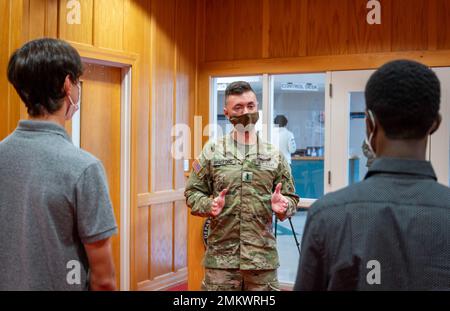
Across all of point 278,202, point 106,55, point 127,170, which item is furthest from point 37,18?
point 278,202

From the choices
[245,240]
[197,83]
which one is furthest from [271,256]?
[197,83]

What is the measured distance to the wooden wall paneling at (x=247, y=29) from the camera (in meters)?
4.80

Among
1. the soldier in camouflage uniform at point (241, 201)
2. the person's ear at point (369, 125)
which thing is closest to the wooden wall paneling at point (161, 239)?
the soldier in camouflage uniform at point (241, 201)

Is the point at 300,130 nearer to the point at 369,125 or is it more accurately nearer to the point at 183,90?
the point at 183,90

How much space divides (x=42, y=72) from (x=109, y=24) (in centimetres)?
274

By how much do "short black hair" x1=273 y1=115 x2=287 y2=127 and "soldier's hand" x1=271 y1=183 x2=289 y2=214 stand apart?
2727 mm

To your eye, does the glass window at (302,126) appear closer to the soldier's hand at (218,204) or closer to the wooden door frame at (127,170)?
the wooden door frame at (127,170)

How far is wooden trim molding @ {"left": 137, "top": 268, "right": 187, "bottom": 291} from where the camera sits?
14.2 ft

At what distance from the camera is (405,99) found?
949mm

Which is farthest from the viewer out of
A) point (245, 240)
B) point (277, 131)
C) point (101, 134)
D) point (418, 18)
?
point (277, 131)

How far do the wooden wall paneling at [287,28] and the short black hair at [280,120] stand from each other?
63 centimetres

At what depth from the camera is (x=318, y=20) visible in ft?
14.8
